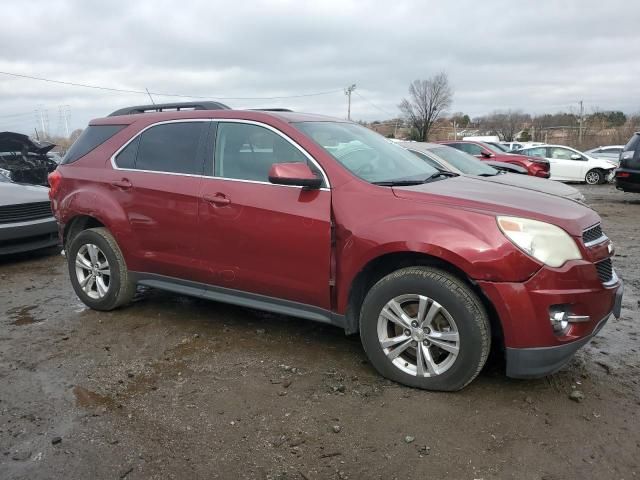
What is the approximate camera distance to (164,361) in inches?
152

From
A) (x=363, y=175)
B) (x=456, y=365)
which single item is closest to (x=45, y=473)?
(x=456, y=365)

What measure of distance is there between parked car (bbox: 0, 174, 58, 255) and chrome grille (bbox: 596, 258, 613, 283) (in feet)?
22.6

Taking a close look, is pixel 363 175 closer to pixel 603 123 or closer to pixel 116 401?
pixel 116 401

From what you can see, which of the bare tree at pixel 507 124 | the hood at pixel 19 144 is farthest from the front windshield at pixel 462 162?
the bare tree at pixel 507 124

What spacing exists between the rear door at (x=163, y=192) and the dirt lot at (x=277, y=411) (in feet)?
2.08

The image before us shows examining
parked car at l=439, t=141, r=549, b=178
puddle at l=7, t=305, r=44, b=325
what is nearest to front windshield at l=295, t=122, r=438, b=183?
puddle at l=7, t=305, r=44, b=325

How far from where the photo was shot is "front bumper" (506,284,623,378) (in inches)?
118

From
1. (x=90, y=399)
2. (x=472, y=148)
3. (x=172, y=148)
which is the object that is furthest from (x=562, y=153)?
(x=90, y=399)

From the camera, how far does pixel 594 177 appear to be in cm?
1947

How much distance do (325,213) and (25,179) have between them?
789cm

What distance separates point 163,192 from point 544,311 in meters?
2.93

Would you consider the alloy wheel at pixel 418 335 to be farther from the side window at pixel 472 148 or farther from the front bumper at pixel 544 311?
the side window at pixel 472 148

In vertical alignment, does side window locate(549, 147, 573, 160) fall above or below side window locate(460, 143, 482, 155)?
below

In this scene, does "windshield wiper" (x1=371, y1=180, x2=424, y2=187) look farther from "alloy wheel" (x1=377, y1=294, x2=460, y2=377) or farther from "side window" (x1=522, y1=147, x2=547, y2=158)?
"side window" (x1=522, y1=147, x2=547, y2=158)
